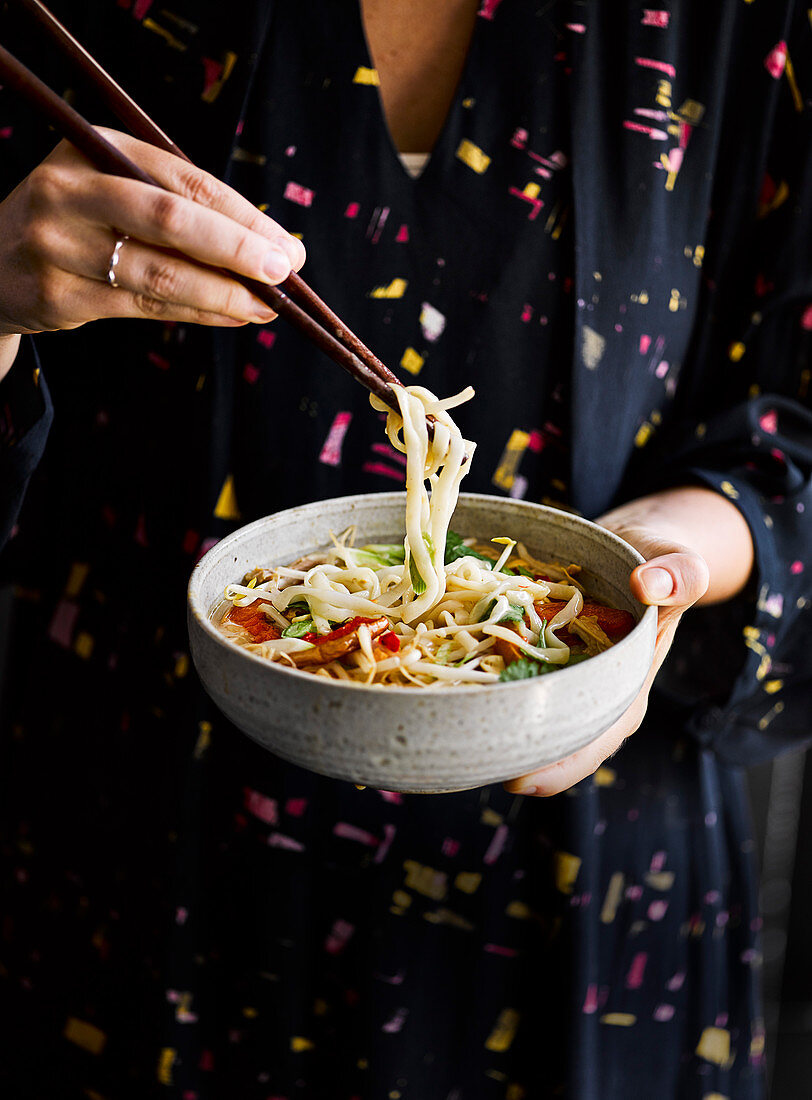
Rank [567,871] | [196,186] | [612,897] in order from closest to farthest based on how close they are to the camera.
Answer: [196,186] → [567,871] → [612,897]

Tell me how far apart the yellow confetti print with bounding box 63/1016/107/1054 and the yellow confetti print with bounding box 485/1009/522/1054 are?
873 millimetres

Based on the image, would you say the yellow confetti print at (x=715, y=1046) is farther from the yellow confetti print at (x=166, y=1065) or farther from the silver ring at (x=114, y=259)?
the silver ring at (x=114, y=259)

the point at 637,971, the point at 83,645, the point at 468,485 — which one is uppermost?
the point at 468,485

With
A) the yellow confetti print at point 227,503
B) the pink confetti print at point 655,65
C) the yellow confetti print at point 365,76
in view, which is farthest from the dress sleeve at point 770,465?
the yellow confetti print at point 227,503

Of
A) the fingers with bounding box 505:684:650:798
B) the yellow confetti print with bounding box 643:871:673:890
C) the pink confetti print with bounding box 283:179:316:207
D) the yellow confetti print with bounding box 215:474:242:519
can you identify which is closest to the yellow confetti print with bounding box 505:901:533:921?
the yellow confetti print with bounding box 643:871:673:890

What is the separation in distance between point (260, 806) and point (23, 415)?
900 millimetres

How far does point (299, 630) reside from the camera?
3.94 feet

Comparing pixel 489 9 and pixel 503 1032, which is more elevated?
pixel 489 9

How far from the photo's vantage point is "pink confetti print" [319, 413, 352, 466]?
170 centimetres

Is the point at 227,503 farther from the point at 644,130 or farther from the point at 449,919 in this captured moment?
the point at 644,130

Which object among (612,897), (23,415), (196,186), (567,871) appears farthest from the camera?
(612,897)

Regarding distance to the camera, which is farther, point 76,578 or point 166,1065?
point 76,578

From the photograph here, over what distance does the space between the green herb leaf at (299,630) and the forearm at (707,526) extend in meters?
0.63

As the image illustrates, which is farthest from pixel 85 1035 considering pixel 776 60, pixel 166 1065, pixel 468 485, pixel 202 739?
pixel 776 60
